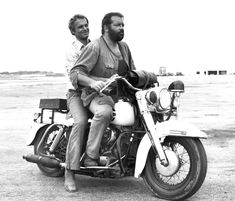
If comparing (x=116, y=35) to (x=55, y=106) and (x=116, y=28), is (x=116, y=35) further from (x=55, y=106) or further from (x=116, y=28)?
(x=55, y=106)

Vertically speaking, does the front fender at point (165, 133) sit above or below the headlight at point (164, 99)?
below

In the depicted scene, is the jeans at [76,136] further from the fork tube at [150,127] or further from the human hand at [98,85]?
the fork tube at [150,127]

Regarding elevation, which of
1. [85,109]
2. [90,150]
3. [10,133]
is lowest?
[10,133]

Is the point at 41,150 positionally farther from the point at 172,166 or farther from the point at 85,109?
the point at 172,166

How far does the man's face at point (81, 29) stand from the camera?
23.2ft

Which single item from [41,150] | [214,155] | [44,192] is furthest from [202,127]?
[44,192]

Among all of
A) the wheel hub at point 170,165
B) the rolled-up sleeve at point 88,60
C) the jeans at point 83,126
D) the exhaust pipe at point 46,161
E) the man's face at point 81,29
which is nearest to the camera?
the wheel hub at point 170,165

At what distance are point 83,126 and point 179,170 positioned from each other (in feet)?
3.87

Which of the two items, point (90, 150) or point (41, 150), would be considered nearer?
point (90, 150)

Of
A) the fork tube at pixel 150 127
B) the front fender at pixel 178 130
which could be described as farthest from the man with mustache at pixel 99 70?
the front fender at pixel 178 130

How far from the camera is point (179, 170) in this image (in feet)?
19.8

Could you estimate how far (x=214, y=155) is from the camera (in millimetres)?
8648

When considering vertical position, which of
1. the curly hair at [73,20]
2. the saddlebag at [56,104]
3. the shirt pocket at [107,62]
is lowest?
the saddlebag at [56,104]

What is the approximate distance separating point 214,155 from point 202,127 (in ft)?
A: 11.5
